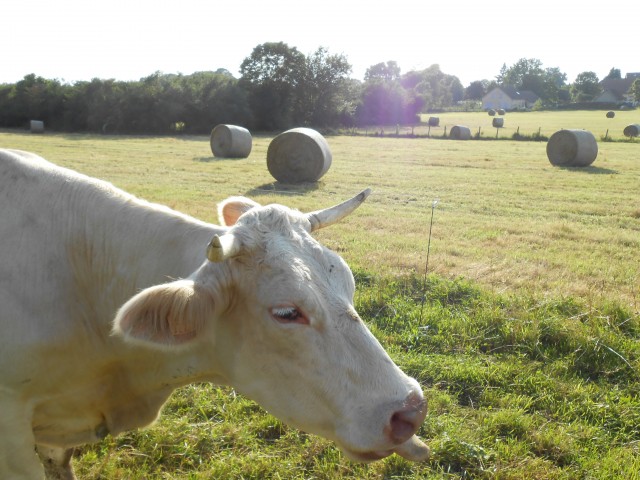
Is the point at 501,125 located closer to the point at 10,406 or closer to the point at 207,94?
the point at 207,94

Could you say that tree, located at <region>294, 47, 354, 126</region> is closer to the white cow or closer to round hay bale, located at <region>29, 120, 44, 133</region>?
round hay bale, located at <region>29, 120, 44, 133</region>

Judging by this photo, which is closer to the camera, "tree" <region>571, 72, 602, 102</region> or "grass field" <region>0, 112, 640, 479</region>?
"grass field" <region>0, 112, 640, 479</region>

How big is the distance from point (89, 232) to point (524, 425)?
3.15 metres

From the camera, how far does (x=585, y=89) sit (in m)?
108

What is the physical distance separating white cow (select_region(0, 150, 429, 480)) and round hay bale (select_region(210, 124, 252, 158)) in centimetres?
2275

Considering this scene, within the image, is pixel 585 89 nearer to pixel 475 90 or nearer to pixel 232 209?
pixel 475 90

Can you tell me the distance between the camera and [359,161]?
23.6 meters

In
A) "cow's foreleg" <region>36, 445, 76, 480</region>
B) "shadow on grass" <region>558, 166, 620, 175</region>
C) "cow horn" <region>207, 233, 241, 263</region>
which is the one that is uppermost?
"cow horn" <region>207, 233, 241, 263</region>

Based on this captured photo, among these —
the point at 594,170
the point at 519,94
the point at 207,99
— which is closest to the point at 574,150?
the point at 594,170

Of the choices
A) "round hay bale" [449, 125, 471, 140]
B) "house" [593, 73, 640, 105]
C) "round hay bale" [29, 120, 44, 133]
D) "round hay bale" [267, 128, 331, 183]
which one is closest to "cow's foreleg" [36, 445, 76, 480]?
"round hay bale" [267, 128, 331, 183]

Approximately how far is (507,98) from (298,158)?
4402 inches

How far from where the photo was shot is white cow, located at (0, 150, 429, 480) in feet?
7.20

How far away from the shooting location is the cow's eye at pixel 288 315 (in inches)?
89.1

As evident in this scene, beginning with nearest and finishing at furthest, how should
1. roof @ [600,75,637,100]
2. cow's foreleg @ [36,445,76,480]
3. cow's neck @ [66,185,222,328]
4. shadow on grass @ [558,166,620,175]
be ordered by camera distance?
cow's neck @ [66,185,222,328], cow's foreleg @ [36,445,76,480], shadow on grass @ [558,166,620,175], roof @ [600,75,637,100]
